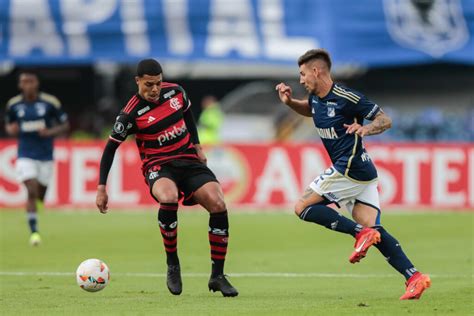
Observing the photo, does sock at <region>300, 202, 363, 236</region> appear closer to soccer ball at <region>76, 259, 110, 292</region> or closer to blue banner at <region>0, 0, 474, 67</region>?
soccer ball at <region>76, 259, 110, 292</region>

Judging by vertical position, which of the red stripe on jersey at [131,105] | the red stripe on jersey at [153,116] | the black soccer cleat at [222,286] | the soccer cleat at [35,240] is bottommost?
the soccer cleat at [35,240]

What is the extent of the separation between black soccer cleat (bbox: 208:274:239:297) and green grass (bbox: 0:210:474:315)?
11 cm

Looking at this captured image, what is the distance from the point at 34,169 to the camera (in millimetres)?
17656

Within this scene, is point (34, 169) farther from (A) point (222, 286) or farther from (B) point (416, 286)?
(B) point (416, 286)

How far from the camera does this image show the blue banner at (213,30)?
28203 mm

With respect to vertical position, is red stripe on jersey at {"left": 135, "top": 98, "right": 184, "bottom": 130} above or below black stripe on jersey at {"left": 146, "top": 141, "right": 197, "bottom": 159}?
above

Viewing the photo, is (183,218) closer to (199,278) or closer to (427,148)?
(427,148)

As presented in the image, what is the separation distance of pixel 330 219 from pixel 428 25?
18.8m

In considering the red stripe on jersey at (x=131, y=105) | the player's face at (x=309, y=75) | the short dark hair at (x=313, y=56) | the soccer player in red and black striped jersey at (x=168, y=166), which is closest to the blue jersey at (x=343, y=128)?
the player's face at (x=309, y=75)

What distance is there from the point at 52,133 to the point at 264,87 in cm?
1713

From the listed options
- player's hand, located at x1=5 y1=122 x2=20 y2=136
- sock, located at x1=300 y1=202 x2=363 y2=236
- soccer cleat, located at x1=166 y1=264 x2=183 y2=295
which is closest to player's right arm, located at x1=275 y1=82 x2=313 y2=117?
sock, located at x1=300 y1=202 x2=363 y2=236

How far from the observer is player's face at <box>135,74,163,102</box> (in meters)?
10.5

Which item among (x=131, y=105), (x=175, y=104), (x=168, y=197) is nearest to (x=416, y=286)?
(x=168, y=197)

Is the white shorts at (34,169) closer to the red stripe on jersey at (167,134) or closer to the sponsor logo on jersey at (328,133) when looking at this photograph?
the red stripe on jersey at (167,134)
